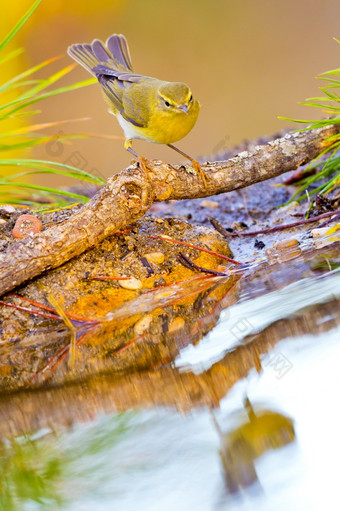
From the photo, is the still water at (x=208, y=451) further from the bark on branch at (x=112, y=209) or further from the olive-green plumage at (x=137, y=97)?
the olive-green plumage at (x=137, y=97)

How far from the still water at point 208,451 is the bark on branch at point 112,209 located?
1.04m

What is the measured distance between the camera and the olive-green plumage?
333 centimetres

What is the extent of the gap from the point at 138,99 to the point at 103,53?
106cm

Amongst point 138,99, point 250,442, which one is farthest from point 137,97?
point 250,442

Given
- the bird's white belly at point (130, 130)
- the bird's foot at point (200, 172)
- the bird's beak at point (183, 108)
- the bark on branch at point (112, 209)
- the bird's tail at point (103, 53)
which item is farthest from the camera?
the bird's tail at point (103, 53)

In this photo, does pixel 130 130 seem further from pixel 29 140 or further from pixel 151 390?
pixel 151 390

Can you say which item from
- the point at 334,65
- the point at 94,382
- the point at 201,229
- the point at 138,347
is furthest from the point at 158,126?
the point at 334,65

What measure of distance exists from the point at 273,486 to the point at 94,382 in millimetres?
939

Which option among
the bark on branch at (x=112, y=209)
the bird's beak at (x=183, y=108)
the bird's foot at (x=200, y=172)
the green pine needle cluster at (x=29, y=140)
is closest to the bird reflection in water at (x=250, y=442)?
the bark on branch at (x=112, y=209)

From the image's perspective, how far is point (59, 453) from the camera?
5.36 ft

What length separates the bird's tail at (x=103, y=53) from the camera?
4.43 meters

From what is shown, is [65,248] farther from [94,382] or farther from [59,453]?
[59,453]

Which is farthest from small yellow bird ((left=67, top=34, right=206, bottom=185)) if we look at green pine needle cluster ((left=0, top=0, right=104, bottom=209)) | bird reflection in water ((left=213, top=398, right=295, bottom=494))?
bird reflection in water ((left=213, top=398, right=295, bottom=494))

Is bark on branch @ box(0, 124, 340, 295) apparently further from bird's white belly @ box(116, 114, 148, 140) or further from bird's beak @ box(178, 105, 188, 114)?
bird's white belly @ box(116, 114, 148, 140)
